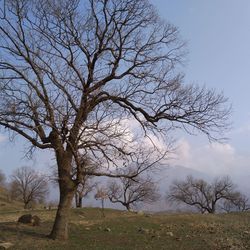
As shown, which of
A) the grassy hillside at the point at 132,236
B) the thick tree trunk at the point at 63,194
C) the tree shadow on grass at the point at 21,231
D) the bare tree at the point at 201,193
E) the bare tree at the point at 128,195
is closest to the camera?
the grassy hillside at the point at 132,236

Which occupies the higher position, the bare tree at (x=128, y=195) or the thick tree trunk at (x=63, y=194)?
the bare tree at (x=128, y=195)

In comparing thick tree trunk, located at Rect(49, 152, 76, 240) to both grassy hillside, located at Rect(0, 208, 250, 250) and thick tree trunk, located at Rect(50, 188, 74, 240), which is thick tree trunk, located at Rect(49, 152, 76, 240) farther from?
grassy hillside, located at Rect(0, 208, 250, 250)

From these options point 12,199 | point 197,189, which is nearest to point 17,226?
point 197,189

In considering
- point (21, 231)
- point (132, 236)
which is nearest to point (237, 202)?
point (132, 236)

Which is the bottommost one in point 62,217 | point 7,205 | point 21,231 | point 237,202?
point 21,231

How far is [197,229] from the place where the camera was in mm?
21516

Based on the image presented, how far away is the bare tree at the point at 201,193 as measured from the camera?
67.1 meters

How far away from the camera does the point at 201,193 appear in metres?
68.6

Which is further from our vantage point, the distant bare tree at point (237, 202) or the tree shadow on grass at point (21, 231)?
the distant bare tree at point (237, 202)

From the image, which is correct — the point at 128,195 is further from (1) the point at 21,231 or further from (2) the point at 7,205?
(1) the point at 21,231

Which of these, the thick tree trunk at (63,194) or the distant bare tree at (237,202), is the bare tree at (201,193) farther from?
the thick tree trunk at (63,194)

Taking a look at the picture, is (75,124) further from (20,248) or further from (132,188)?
(132,188)

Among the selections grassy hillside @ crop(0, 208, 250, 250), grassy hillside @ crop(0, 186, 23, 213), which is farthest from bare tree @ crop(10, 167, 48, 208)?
grassy hillside @ crop(0, 208, 250, 250)

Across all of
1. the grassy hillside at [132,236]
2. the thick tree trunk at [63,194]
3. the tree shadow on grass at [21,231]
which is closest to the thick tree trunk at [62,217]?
the thick tree trunk at [63,194]
